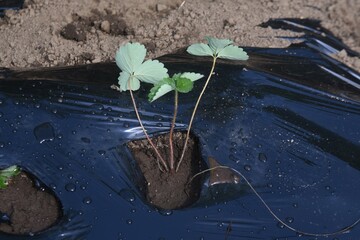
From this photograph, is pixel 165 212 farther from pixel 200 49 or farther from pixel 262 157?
pixel 200 49

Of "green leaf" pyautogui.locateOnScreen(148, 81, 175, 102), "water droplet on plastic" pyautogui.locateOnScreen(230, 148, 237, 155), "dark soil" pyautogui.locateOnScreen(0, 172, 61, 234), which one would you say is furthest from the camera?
"water droplet on plastic" pyautogui.locateOnScreen(230, 148, 237, 155)

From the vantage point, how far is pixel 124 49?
5.87ft

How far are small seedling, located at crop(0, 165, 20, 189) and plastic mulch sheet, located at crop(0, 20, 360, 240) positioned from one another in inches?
1.0

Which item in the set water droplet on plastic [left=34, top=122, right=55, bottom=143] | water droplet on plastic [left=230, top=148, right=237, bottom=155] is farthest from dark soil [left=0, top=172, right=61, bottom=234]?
water droplet on plastic [left=230, top=148, right=237, bottom=155]

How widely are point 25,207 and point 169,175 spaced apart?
49cm

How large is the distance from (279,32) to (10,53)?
128cm

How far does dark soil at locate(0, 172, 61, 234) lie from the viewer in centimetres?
159

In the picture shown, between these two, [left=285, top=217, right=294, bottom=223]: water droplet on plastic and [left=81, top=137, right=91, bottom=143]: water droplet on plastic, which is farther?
[left=81, top=137, right=91, bottom=143]: water droplet on plastic

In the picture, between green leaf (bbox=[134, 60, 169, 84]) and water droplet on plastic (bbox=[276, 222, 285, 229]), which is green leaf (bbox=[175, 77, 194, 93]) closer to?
green leaf (bbox=[134, 60, 169, 84])

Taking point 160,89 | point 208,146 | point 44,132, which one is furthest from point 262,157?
point 44,132

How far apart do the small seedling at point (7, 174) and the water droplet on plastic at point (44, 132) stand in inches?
5.2

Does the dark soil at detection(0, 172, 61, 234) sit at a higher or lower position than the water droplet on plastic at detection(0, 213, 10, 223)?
higher

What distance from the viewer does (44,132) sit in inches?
70.5

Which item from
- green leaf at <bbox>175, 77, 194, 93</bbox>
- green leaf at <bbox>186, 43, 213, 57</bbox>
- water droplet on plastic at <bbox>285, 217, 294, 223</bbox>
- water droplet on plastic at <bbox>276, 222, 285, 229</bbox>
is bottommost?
water droplet on plastic at <bbox>276, 222, 285, 229</bbox>
